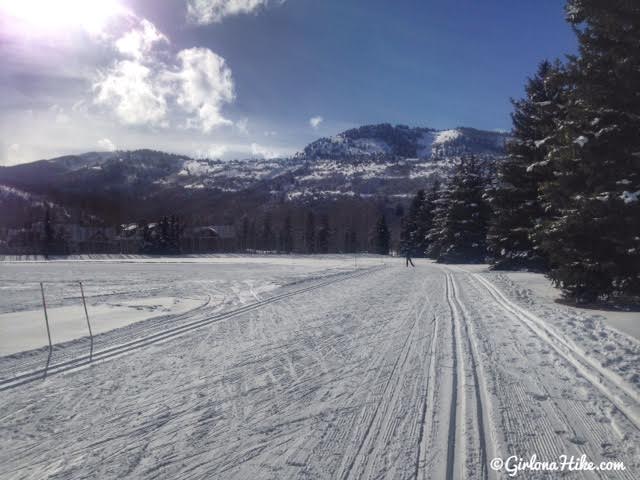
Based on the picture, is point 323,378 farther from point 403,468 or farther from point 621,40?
point 621,40

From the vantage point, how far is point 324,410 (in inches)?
182

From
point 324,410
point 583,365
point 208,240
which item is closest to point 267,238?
point 208,240

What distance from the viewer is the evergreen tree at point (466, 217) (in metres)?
34.2

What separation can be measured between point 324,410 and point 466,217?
107 ft

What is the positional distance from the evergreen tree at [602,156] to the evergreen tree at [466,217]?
23978 millimetres

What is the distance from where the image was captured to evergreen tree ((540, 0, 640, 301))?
30.7 feet

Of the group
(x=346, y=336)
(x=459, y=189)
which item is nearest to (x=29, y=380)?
(x=346, y=336)

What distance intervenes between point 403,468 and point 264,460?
1.21 m

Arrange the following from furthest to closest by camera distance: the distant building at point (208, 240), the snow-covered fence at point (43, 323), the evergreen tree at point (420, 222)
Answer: the distant building at point (208, 240) < the evergreen tree at point (420, 222) < the snow-covered fence at point (43, 323)

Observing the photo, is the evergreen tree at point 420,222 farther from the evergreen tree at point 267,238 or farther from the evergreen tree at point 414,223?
the evergreen tree at point 267,238

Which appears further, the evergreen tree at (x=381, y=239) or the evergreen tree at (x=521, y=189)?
the evergreen tree at (x=381, y=239)

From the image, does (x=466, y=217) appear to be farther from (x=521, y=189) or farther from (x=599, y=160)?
(x=599, y=160)

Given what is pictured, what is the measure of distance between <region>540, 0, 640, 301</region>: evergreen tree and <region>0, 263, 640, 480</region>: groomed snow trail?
3521 millimetres

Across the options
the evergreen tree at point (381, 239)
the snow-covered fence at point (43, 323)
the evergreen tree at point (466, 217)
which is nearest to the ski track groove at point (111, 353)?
the snow-covered fence at point (43, 323)
